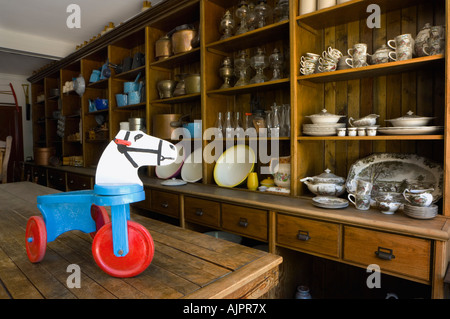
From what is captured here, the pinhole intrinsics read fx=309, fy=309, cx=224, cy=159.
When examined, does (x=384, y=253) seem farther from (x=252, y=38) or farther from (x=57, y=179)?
(x=57, y=179)

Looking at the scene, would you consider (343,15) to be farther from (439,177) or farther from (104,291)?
(104,291)

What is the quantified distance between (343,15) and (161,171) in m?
2.10

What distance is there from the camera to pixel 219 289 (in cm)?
87

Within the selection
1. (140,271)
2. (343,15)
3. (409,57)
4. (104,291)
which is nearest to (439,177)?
(409,57)

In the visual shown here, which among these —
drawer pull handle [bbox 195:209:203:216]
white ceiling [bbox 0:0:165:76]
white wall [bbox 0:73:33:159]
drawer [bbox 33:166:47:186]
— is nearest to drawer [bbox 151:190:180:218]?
drawer pull handle [bbox 195:209:203:216]

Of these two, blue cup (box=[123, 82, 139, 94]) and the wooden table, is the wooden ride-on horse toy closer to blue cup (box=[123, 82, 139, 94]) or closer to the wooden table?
the wooden table

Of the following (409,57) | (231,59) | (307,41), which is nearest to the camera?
(409,57)

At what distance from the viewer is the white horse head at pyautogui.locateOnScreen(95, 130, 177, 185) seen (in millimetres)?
1012

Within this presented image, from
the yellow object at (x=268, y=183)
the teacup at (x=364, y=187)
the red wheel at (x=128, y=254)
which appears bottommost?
the red wheel at (x=128, y=254)

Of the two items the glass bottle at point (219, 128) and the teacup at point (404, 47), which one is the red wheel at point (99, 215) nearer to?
the glass bottle at point (219, 128)

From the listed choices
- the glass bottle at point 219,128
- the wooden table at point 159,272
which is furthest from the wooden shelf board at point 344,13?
the wooden table at point 159,272

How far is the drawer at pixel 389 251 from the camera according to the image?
1.33 meters

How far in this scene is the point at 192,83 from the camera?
8.66ft

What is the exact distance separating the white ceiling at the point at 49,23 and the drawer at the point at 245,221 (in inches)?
97.3
